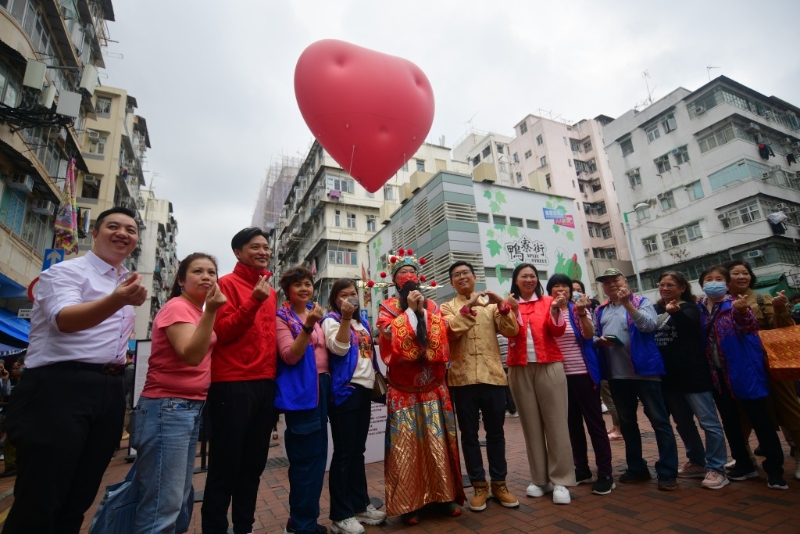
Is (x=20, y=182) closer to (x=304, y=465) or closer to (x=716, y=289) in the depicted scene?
(x=304, y=465)

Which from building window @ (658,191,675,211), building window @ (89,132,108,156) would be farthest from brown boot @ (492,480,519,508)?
building window @ (658,191,675,211)

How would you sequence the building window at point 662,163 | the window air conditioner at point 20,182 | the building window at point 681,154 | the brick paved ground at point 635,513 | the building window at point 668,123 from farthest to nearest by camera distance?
the building window at point 662,163, the building window at point 668,123, the building window at point 681,154, the window air conditioner at point 20,182, the brick paved ground at point 635,513

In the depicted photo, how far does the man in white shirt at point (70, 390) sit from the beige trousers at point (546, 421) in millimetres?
2984

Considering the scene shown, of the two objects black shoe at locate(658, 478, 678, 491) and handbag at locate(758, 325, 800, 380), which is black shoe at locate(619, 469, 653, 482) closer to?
black shoe at locate(658, 478, 678, 491)

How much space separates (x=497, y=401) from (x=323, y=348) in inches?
57.7

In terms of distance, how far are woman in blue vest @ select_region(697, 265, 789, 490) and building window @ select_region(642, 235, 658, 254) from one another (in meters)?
27.5

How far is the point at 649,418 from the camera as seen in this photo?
360cm

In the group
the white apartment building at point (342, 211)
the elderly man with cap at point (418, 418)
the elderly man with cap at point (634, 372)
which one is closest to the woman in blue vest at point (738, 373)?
the elderly man with cap at point (634, 372)

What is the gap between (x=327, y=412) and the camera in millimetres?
3072

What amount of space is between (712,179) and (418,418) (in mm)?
28354

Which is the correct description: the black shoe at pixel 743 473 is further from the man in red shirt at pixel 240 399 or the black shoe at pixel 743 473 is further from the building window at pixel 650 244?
the building window at pixel 650 244

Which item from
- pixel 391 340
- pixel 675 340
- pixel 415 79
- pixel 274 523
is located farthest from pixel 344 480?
pixel 415 79

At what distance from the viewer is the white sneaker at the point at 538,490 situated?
11.1 ft

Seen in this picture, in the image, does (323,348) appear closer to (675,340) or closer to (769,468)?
(675,340)
